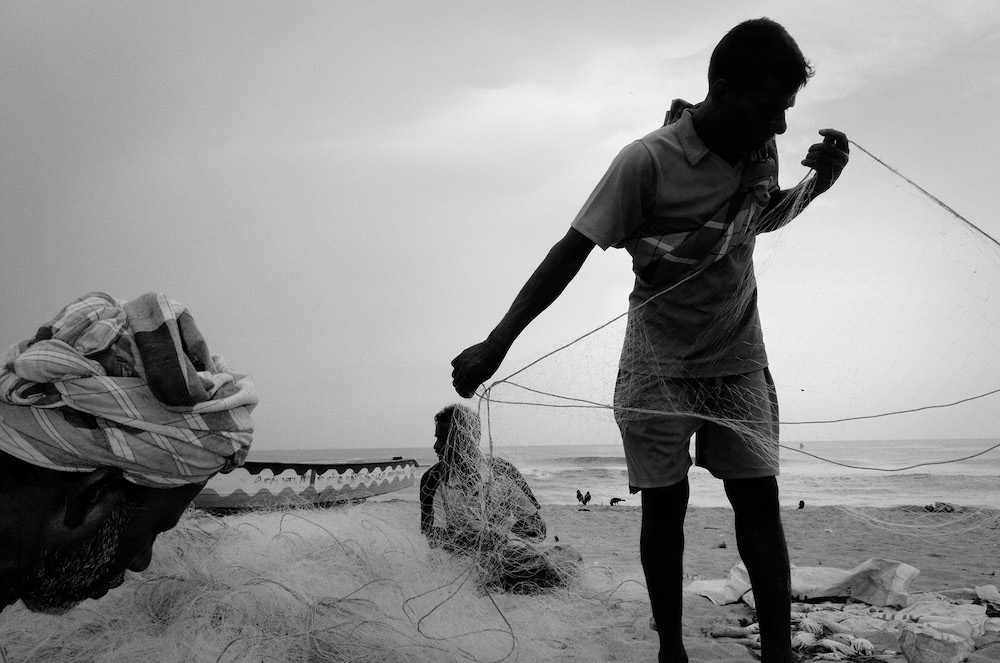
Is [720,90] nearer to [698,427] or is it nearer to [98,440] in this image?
[698,427]

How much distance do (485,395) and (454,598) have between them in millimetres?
983

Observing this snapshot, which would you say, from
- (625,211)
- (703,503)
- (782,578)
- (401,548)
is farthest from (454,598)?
(703,503)

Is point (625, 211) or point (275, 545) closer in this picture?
point (625, 211)

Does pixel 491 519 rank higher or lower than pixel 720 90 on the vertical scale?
lower

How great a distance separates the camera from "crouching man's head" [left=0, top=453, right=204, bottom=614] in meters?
1.31

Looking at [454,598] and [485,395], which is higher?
[485,395]

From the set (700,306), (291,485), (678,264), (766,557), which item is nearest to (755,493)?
(766,557)

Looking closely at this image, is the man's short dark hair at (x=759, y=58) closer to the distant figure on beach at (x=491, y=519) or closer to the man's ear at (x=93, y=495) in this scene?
the distant figure on beach at (x=491, y=519)

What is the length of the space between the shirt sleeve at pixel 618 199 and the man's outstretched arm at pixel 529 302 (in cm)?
5

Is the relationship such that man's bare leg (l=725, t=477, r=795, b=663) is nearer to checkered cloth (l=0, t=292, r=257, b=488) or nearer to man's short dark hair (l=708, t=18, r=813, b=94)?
man's short dark hair (l=708, t=18, r=813, b=94)

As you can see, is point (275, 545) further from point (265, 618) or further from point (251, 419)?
point (251, 419)

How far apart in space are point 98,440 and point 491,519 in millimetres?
1959

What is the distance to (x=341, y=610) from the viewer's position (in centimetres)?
239

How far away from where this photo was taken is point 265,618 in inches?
90.2
